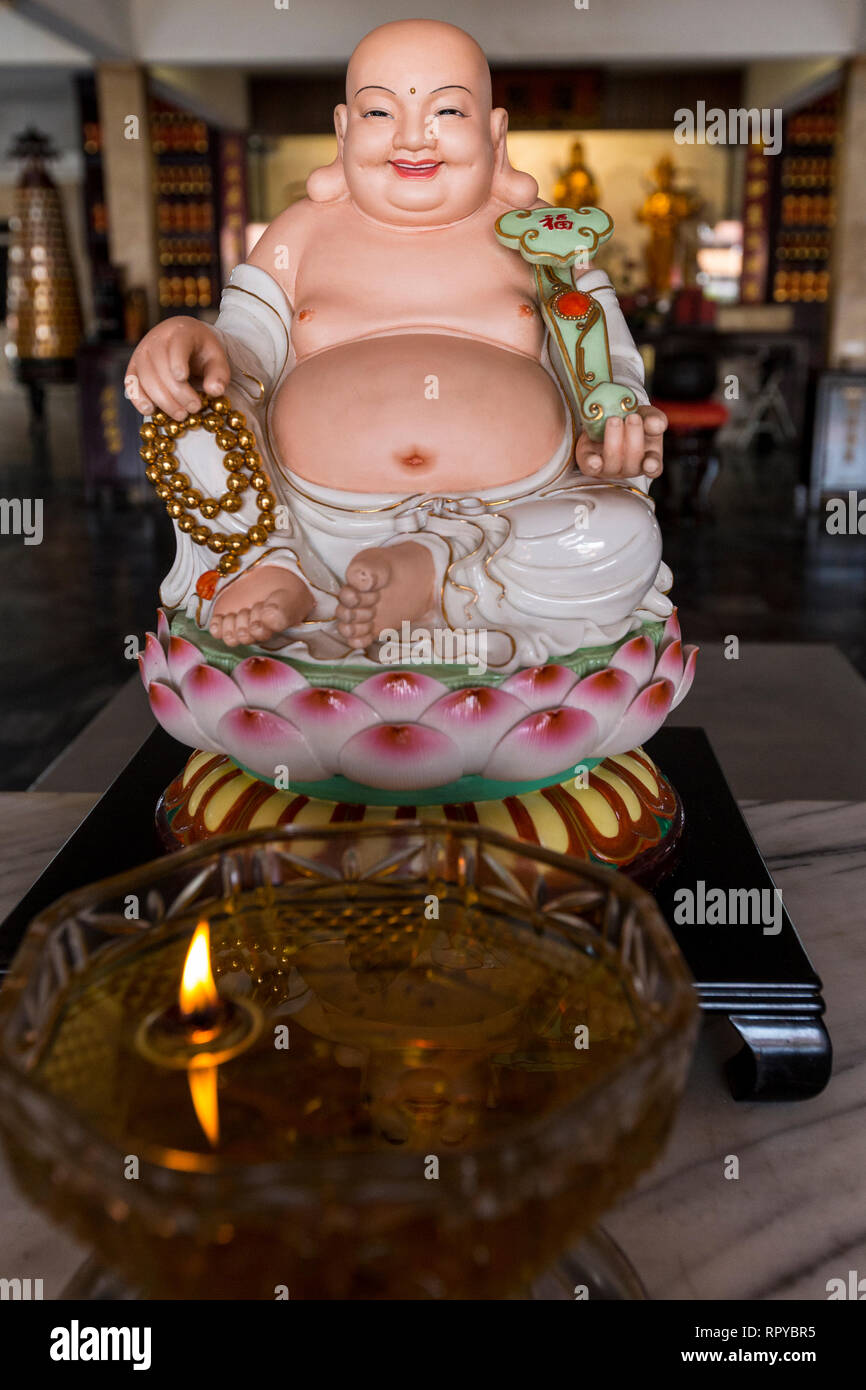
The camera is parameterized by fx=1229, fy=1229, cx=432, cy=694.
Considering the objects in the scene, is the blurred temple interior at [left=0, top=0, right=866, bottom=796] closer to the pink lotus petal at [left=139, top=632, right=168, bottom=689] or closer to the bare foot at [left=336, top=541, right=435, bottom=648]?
the pink lotus petal at [left=139, top=632, right=168, bottom=689]

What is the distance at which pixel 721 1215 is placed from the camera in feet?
2.75

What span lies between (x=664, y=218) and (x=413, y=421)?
21.6 ft

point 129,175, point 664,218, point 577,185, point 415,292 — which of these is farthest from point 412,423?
point 577,185

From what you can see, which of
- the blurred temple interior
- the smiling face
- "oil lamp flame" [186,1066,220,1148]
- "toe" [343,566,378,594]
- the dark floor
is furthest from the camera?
the blurred temple interior

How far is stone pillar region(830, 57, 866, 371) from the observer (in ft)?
18.8

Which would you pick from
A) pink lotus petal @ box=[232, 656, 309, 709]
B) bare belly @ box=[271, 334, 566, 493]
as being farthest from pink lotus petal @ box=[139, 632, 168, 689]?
bare belly @ box=[271, 334, 566, 493]

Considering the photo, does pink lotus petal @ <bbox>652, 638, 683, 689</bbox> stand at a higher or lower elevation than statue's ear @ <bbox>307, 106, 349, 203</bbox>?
lower

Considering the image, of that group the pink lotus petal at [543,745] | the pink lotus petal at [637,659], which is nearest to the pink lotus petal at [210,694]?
the pink lotus petal at [543,745]

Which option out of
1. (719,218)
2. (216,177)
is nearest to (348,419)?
(216,177)

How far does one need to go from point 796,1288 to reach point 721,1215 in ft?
0.24

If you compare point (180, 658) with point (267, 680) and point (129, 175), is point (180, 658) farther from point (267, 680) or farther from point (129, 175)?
point (129, 175)

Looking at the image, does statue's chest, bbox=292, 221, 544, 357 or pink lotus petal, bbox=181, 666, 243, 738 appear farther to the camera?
statue's chest, bbox=292, 221, 544, 357

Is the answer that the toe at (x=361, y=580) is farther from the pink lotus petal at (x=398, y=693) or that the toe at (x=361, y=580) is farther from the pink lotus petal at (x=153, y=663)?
the pink lotus petal at (x=153, y=663)

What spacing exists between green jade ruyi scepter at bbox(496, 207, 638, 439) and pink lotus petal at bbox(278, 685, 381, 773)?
37cm
